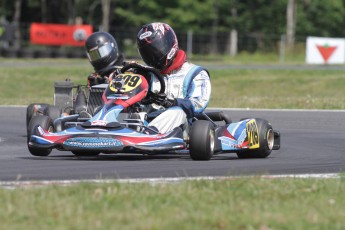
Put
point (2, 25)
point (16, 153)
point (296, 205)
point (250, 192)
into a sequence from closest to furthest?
point (296, 205)
point (250, 192)
point (16, 153)
point (2, 25)

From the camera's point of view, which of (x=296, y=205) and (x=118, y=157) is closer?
(x=296, y=205)

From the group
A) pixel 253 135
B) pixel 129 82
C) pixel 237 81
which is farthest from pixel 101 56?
pixel 237 81

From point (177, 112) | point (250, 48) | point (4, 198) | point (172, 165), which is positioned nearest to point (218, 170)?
Result: point (172, 165)

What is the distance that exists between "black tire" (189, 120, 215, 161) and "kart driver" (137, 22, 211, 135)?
1.66ft

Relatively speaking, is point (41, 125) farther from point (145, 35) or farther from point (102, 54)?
point (102, 54)

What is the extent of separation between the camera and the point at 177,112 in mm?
9836

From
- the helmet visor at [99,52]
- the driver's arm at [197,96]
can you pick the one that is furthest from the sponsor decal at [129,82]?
the helmet visor at [99,52]

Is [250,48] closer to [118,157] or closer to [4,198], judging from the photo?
[118,157]

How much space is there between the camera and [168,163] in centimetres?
930

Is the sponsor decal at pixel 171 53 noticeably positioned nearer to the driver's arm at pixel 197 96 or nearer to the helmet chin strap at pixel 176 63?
the helmet chin strap at pixel 176 63

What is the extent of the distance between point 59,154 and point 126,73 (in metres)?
1.24

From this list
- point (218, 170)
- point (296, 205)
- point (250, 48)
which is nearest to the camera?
point (296, 205)

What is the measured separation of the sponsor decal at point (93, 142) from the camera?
30.4 feet

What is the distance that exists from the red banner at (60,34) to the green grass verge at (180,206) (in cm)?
3409
